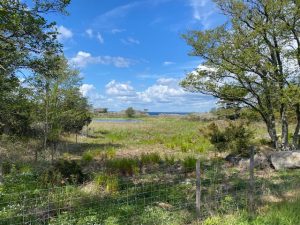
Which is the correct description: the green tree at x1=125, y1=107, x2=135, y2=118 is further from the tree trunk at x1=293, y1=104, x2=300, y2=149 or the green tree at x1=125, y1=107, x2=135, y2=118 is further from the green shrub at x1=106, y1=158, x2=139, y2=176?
the green shrub at x1=106, y1=158, x2=139, y2=176

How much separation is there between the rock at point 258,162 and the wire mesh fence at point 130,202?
9.31ft

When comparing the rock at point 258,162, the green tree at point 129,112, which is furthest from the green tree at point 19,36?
the green tree at point 129,112

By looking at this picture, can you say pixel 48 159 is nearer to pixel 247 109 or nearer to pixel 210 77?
pixel 210 77

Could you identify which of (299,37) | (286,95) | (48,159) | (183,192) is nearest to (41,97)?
(48,159)

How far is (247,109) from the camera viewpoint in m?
15.8

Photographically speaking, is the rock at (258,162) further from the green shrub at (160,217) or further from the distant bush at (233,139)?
the green shrub at (160,217)

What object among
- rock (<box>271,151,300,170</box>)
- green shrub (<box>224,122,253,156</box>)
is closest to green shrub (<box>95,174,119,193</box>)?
rock (<box>271,151,300,170</box>)

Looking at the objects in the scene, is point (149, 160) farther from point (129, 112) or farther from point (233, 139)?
point (129, 112)

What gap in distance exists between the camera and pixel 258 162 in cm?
1285

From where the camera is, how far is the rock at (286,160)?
40.0ft

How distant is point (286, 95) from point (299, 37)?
2929mm

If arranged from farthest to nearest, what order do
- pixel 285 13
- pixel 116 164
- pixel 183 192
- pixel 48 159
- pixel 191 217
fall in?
1. pixel 48 159
2. pixel 285 13
3. pixel 116 164
4. pixel 183 192
5. pixel 191 217

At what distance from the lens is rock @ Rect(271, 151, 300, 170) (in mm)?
12180

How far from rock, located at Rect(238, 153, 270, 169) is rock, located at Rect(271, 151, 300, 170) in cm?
30
